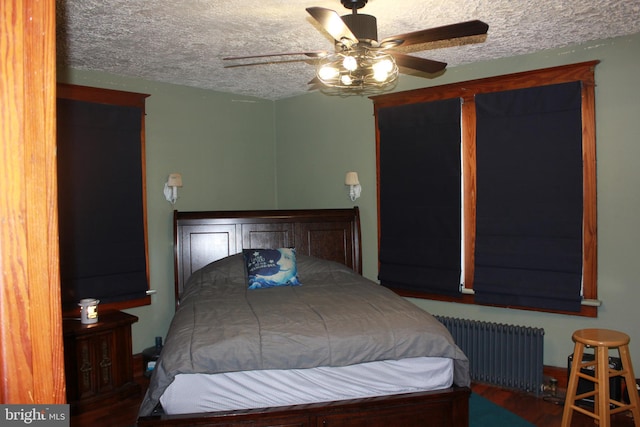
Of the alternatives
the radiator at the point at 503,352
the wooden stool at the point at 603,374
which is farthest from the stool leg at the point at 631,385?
the radiator at the point at 503,352

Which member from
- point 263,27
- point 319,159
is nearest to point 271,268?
point 319,159

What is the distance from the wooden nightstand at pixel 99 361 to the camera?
340 centimetres

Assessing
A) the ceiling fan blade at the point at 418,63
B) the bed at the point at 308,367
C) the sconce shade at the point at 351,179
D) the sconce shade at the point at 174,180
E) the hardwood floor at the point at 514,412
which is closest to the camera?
the bed at the point at 308,367

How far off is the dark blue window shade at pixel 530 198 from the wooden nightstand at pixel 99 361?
115 inches

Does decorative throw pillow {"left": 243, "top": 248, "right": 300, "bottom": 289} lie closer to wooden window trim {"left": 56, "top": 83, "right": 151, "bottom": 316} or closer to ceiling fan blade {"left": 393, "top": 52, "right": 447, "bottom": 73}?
wooden window trim {"left": 56, "top": 83, "right": 151, "bottom": 316}

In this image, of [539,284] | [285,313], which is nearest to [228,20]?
[285,313]

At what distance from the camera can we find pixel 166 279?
14.6ft

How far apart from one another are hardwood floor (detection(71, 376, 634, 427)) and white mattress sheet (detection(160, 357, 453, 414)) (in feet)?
3.42

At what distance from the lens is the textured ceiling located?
266 cm

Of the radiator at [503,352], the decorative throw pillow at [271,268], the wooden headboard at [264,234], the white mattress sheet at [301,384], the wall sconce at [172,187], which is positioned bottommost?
the radiator at [503,352]

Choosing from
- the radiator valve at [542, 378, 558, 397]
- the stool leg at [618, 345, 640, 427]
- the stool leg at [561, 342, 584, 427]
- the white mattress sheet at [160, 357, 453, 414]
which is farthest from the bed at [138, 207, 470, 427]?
the radiator valve at [542, 378, 558, 397]

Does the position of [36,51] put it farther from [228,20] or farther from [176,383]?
[228,20]

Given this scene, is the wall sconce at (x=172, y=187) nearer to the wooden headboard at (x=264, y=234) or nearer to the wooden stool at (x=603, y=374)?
the wooden headboard at (x=264, y=234)

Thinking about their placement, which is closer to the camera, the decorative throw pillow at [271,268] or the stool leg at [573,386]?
the stool leg at [573,386]
